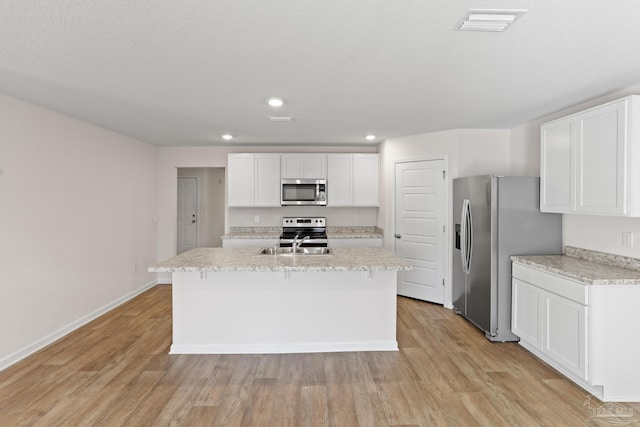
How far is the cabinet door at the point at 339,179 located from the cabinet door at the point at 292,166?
0.46 m

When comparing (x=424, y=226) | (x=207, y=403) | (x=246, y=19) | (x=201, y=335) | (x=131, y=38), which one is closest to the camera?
(x=246, y=19)

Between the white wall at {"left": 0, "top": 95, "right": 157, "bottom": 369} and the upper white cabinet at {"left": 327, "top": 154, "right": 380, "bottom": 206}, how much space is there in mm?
3044

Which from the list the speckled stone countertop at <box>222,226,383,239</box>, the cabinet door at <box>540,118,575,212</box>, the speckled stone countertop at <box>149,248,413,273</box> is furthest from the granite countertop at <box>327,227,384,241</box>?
the cabinet door at <box>540,118,575,212</box>

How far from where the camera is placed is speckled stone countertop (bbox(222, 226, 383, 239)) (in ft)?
17.5

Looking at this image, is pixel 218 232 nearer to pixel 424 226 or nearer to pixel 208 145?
pixel 208 145

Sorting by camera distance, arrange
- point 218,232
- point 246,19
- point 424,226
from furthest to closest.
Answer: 1. point 218,232
2. point 424,226
3. point 246,19

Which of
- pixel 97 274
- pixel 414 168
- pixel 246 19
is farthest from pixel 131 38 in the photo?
pixel 414 168

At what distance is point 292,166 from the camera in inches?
219

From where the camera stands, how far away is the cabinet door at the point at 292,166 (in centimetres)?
556

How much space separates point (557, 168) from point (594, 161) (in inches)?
16.2

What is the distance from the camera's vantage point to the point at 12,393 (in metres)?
2.56

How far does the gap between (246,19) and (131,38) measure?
0.73m

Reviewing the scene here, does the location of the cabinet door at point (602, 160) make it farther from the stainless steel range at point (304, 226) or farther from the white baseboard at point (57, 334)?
the white baseboard at point (57, 334)

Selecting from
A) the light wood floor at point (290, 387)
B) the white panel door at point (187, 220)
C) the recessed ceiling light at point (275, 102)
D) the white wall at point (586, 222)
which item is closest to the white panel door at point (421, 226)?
the white wall at point (586, 222)
